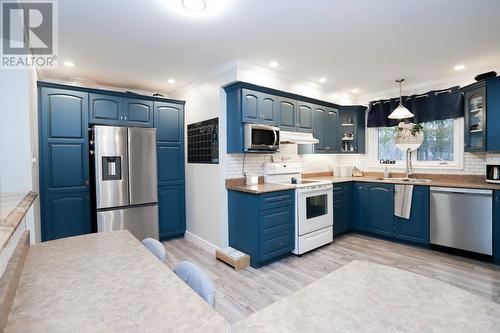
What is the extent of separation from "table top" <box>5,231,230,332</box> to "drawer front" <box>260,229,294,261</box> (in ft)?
6.21

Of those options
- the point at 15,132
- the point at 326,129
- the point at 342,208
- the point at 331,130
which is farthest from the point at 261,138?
the point at 15,132

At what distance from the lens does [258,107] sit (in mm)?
3252

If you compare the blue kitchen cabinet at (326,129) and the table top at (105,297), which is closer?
the table top at (105,297)

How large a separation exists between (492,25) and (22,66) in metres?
4.28

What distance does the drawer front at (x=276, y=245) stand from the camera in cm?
296

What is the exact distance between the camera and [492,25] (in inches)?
92.4

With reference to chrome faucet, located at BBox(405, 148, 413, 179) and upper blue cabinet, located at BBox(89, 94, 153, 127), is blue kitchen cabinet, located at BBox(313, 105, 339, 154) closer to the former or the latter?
chrome faucet, located at BBox(405, 148, 413, 179)

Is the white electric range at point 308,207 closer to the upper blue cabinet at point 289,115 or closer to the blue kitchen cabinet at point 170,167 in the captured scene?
the upper blue cabinet at point 289,115

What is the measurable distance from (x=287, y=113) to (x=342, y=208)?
5.80 ft

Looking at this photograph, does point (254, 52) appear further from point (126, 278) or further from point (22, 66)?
point (126, 278)

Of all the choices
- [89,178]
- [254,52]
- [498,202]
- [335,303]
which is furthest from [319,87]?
[335,303]

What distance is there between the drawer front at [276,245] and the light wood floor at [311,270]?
0.14m

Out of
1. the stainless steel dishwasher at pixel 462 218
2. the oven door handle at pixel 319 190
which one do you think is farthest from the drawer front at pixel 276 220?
the stainless steel dishwasher at pixel 462 218

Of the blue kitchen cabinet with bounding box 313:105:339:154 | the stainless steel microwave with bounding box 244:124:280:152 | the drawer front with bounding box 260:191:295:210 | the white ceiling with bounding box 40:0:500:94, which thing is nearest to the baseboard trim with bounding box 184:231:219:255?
the drawer front with bounding box 260:191:295:210
